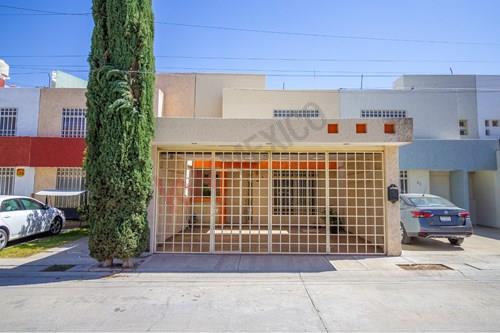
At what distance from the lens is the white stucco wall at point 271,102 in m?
16.1

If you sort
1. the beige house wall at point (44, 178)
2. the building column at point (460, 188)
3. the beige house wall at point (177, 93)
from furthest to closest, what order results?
the beige house wall at point (177, 93), the beige house wall at point (44, 178), the building column at point (460, 188)

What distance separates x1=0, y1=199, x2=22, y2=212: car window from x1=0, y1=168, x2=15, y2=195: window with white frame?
6.53 meters

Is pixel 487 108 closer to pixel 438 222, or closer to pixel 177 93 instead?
pixel 438 222

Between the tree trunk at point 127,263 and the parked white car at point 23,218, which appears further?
the parked white car at point 23,218

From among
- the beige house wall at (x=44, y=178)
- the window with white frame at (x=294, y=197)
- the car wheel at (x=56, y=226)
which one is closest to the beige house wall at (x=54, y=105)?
the beige house wall at (x=44, y=178)

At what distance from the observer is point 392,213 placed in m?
8.35

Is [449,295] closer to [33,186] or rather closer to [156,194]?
[156,194]

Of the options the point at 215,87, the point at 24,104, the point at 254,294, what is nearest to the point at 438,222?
the point at 254,294

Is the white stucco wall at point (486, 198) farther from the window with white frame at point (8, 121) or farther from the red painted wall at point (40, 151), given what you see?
the window with white frame at point (8, 121)

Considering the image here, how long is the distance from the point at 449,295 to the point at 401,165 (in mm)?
10310

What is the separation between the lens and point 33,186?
1516 cm

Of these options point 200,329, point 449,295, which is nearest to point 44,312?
point 200,329

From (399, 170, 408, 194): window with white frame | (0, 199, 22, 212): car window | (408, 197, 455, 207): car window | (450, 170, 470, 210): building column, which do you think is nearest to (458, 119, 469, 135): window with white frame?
(450, 170, 470, 210): building column

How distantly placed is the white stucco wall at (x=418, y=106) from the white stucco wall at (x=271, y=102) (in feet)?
2.17
